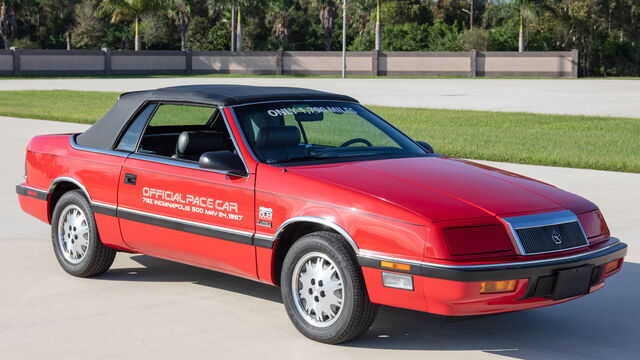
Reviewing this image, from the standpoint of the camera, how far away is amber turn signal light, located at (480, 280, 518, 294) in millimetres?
5031

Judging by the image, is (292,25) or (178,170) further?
(292,25)

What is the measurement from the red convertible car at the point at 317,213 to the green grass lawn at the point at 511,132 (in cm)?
889

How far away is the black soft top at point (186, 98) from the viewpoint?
21.3ft

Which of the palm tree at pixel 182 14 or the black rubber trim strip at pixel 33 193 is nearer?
the black rubber trim strip at pixel 33 193

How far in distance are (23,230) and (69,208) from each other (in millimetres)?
2254

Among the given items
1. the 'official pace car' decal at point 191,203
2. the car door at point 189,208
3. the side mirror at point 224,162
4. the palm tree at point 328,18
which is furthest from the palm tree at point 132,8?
the side mirror at point 224,162

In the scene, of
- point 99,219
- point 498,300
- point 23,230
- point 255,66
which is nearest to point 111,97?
point 23,230

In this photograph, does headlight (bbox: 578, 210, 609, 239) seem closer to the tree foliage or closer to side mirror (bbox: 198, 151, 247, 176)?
side mirror (bbox: 198, 151, 247, 176)

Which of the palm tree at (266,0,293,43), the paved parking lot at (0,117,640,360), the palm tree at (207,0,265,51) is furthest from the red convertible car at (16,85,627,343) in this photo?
the palm tree at (266,0,293,43)

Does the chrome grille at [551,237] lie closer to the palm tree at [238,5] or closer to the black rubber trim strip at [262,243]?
the black rubber trim strip at [262,243]

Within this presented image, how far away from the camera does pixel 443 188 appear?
5.55m

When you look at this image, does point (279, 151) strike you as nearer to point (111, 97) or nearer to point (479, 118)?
point (479, 118)

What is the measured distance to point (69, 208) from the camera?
283 inches

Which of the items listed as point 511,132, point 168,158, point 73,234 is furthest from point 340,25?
point 168,158
